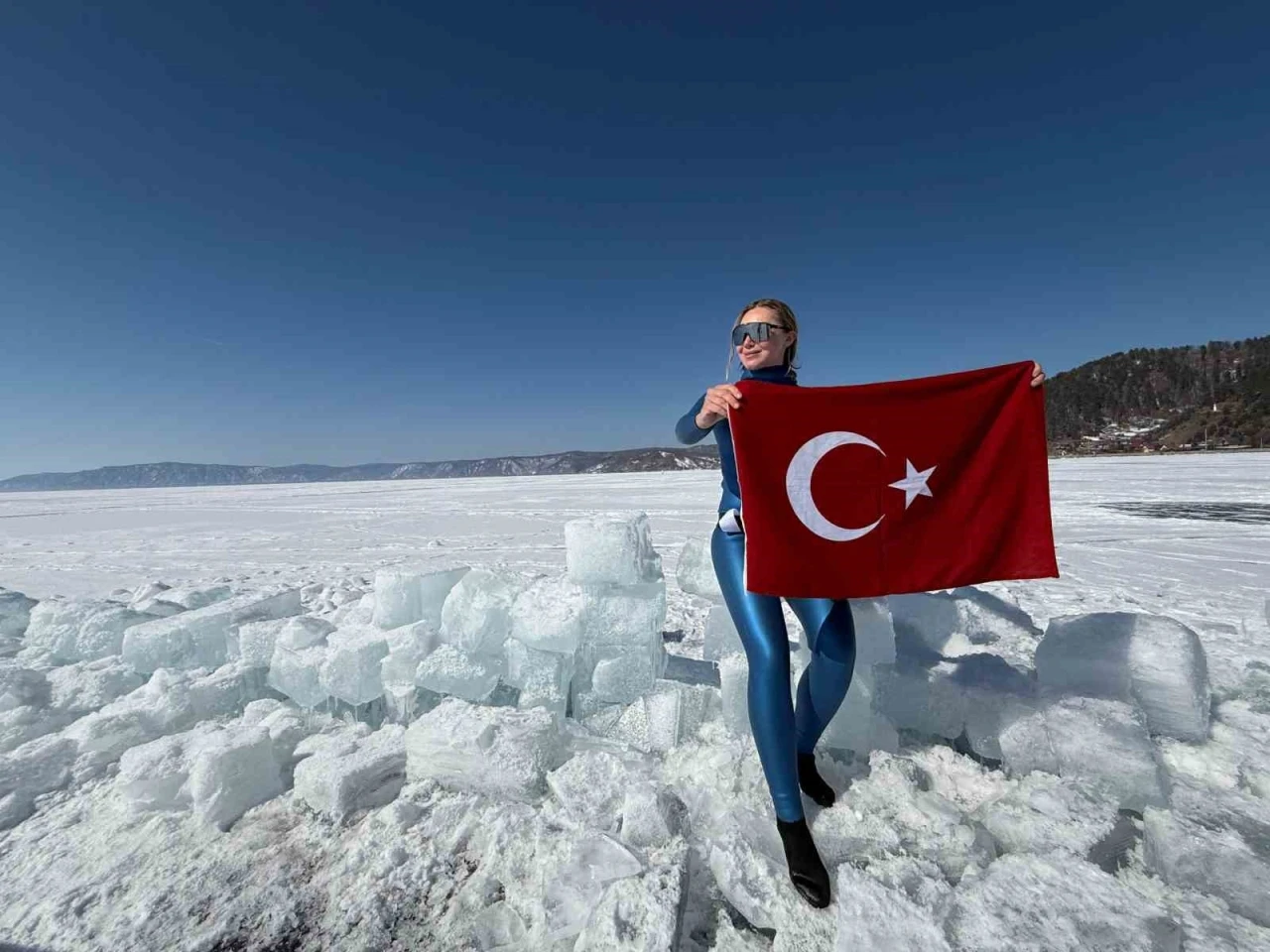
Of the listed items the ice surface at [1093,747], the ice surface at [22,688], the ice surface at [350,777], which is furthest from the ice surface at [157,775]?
the ice surface at [1093,747]

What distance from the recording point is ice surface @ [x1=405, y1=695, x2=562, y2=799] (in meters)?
2.31

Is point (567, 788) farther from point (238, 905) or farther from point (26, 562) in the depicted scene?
point (26, 562)

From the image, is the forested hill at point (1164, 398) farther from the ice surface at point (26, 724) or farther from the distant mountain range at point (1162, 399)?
the ice surface at point (26, 724)

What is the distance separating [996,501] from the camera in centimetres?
235

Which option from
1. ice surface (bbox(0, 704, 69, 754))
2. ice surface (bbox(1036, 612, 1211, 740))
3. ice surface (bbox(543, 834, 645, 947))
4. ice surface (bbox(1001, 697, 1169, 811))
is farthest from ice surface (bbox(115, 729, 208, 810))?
ice surface (bbox(1036, 612, 1211, 740))

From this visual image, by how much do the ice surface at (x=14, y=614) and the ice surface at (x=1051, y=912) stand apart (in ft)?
21.8

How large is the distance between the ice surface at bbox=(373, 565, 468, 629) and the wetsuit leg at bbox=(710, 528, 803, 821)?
219 centimetres

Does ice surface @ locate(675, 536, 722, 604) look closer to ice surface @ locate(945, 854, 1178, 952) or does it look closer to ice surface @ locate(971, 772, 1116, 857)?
ice surface @ locate(971, 772, 1116, 857)

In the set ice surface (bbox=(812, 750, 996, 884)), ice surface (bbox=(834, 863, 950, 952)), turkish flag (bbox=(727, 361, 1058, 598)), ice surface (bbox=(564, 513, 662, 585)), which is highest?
turkish flag (bbox=(727, 361, 1058, 598))

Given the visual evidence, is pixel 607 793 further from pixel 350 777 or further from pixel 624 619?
pixel 350 777

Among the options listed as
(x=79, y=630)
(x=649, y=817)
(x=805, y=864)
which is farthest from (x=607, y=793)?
(x=79, y=630)

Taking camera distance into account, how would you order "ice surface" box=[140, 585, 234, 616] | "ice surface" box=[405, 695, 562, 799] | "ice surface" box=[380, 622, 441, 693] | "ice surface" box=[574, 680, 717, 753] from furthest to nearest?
"ice surface" box=[140, 585, 234, 616] < "ice surface" box=[380, 622, 441, 693] < "ice surface" box=[574, 680, 717, 753] < "ice surface" box=[405, 695, 562, 799]

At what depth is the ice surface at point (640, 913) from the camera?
1540mm

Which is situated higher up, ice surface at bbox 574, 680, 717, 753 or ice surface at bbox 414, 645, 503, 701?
ice surface at bbox 414, 645, 503, 701
